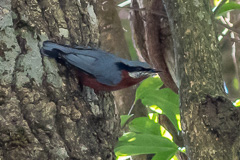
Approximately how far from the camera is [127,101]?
297 cm

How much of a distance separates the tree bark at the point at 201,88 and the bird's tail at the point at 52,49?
18.8 inches

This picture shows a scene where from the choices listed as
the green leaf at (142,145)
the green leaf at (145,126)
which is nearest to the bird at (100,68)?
the green leaf at (142,145)

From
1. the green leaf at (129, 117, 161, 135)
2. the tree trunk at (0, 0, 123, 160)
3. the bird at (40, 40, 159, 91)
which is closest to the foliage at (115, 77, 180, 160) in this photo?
the green leaf at (129, 117, 161, 135)

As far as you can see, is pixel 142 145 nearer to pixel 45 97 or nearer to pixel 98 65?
pixel 98 65

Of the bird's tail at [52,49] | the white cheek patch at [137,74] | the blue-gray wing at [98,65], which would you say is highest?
the bird's tail at [52,49]

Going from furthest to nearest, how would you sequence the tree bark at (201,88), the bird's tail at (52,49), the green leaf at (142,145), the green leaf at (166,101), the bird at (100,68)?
the green leaf at (166,101) < the green leaf at (142,145) < the bird at (100,68) < the bird's tail at (52,49) < the tree bark at (201,88)

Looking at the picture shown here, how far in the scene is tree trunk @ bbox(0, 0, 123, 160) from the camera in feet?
4.02

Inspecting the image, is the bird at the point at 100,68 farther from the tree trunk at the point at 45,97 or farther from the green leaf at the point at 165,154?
the green leaf at the point at 165,154

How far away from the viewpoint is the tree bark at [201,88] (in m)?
1.21

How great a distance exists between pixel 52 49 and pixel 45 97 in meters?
0.20

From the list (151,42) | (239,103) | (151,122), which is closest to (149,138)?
(151,122)

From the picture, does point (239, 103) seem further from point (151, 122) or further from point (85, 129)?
point (85, 129)

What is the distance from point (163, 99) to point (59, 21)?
0.74m

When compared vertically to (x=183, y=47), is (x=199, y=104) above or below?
below
